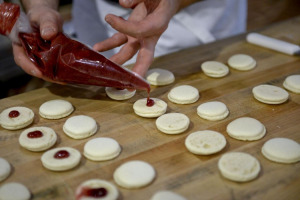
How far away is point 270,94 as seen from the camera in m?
1.98

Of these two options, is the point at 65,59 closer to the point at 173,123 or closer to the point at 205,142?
the point at 173,123

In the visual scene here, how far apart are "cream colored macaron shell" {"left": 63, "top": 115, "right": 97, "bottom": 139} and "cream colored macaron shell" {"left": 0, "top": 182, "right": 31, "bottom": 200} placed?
0.36 metres

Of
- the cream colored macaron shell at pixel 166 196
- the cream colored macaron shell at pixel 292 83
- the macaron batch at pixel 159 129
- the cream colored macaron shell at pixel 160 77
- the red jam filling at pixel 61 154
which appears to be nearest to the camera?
the cream colored macaron shell at pixel 166 196

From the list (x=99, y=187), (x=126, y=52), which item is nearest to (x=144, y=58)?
(x=126, y=52)

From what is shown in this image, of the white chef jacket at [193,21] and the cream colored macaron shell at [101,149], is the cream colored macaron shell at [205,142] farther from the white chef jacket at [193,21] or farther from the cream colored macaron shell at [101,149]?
the white chef jacket at [193,21]

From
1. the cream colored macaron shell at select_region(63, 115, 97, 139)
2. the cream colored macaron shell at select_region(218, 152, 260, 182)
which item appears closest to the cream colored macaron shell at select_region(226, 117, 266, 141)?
the cream colored macaron shell at select_region(218, 152, 260, 182)

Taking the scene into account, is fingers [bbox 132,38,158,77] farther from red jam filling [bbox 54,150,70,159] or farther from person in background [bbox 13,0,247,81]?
red jam filling [bbox 54,150,70,159]

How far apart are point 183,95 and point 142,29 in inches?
15.5

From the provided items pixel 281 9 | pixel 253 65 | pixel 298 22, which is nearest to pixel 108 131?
pixel 253 65

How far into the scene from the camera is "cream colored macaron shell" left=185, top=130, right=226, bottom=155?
162 centimetres

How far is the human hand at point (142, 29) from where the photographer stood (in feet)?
6.15

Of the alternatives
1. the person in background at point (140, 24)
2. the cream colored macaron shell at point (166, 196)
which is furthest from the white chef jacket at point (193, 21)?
the cream colored macaron shell at point (166, 196)

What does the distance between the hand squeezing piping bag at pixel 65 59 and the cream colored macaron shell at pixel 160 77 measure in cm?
28

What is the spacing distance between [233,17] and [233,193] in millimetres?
1769
